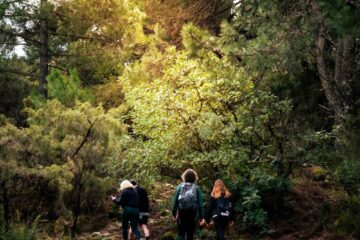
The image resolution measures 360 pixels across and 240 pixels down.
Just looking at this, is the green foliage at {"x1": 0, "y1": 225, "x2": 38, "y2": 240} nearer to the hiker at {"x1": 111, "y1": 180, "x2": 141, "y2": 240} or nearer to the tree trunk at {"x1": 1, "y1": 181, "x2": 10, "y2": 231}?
the tree trunk at {"x1": 1, "y1": 181, "x2": 10, "y2": 231}

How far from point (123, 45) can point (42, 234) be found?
31.1 feet

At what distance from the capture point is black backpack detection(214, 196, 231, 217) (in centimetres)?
938

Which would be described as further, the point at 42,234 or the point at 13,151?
the point at 42,234

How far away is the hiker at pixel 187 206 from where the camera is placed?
867cm

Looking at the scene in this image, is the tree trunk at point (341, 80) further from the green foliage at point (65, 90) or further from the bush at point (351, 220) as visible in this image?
the green foliage at point (65, 90)

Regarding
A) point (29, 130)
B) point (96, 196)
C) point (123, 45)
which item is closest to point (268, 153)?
point (96, 196)

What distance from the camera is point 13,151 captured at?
994 centimetres

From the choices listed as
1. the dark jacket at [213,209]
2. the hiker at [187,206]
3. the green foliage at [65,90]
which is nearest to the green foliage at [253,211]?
the dark jacket at [213,209]

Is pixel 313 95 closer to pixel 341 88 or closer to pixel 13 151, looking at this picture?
pixel 341 88

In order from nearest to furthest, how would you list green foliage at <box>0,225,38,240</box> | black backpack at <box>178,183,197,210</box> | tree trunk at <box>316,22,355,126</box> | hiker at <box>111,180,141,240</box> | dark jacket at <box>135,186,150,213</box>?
black backpack at <box>178,183,197,210</box> < green foliage at <box>0,225,38,240</box> < hiker at <box>111,180,141,240</box> < dark jacket at <box>135,186,150,213</box> < tree trunk at <box>316,22,355,126</box>

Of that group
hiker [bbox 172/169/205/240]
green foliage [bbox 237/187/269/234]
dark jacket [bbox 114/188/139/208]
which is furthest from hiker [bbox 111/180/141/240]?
green foliage [bbox 237/187/269/234]

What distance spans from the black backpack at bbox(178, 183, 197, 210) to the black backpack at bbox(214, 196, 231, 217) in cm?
83

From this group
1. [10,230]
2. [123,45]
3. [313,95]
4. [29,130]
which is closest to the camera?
[10,230]

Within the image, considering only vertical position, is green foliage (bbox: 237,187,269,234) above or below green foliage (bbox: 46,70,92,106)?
below
